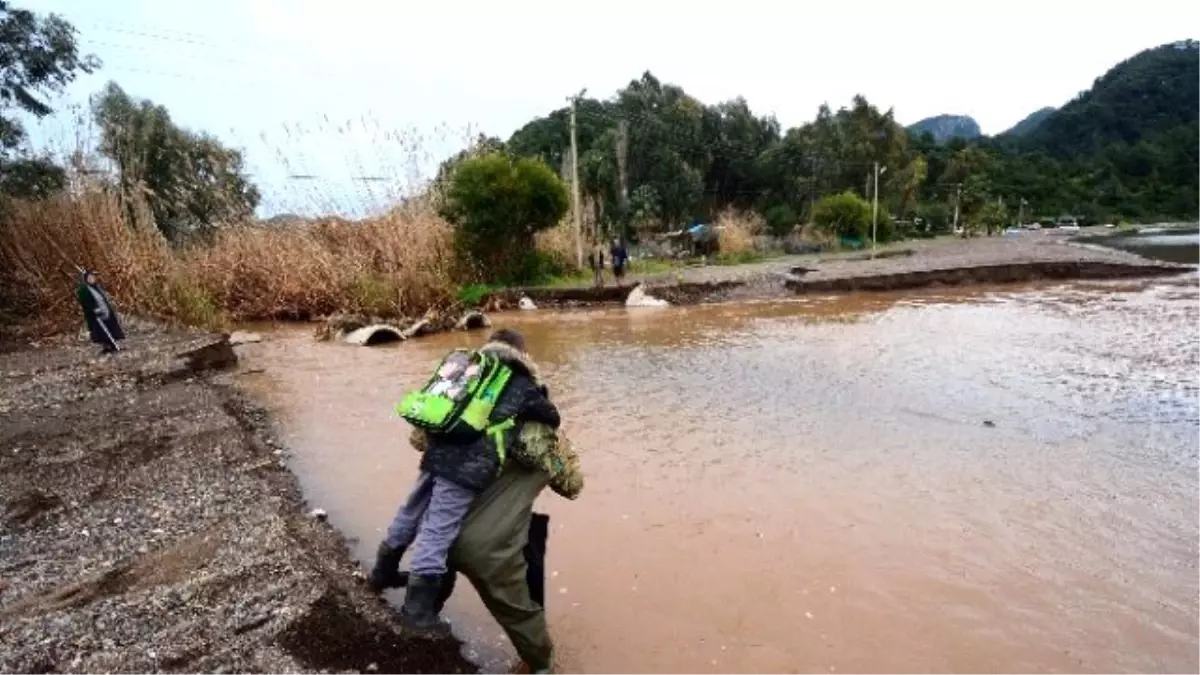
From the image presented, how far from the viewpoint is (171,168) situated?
71.5 ft

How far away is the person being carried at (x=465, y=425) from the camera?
2.83m

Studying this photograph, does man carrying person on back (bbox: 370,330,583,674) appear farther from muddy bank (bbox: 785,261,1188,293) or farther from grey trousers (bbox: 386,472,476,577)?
muddy bank (bbox: 785,261,1188,293)

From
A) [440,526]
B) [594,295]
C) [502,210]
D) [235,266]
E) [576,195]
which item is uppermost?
[576,195]

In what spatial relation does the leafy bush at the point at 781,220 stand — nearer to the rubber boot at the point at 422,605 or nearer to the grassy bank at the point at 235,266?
the grassy bank at the point at 235,266

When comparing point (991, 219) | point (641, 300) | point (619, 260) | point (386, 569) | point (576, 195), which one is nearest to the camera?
point (386, 569)

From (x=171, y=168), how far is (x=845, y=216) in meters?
25.7

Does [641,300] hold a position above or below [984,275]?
above

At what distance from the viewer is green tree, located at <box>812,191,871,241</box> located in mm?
34438

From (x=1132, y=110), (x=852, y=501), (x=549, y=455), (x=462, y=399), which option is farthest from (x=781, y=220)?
(x=1132, y=110)

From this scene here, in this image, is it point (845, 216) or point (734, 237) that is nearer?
point (734, 237)

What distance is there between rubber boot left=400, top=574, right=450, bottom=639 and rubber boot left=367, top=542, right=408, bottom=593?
0.31m

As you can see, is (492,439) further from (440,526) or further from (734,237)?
(734,237)

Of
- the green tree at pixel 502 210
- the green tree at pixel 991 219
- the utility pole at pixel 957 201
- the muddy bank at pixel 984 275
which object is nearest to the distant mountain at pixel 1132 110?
the utility pole at pixel 957 201

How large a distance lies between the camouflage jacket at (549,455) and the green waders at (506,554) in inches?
2.4
